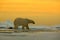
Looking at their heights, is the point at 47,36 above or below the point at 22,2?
below

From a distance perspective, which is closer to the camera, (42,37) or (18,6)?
(42,37)

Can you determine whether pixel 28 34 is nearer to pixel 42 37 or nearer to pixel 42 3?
pixel 42 37

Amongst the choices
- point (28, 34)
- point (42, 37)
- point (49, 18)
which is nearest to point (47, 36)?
point (42, 37)

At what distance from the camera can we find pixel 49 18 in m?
1.53

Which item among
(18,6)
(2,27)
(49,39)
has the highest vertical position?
(18,6)

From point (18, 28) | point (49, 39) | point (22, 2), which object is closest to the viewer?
point (49, 39)

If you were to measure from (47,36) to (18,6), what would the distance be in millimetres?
547

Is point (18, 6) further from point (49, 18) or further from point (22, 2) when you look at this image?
point (49, 18)

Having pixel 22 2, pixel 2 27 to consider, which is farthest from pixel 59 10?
pixel 2 27

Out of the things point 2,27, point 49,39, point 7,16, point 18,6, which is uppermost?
point 18,6

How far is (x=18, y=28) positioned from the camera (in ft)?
4.22

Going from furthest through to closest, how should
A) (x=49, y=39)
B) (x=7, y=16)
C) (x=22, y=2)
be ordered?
(x=22, y=2) → (x=7, y=16) → (x=49, y=39)

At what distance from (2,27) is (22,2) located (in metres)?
0.41

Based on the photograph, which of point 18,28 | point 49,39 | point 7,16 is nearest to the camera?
point 49,39
